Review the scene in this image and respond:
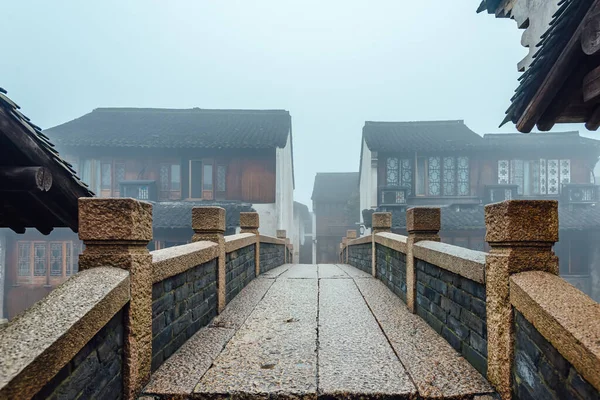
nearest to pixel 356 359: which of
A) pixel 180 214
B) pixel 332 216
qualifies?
pixel 180 214

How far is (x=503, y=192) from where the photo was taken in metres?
17.8

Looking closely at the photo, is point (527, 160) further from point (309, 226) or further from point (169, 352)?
point (309, 226)

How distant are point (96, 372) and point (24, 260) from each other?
50.1ft

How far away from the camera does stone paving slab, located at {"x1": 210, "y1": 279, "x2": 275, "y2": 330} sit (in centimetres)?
447

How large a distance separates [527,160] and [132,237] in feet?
69.4

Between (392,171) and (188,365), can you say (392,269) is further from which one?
(392,171)

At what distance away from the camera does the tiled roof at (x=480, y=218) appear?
15508 millimetres

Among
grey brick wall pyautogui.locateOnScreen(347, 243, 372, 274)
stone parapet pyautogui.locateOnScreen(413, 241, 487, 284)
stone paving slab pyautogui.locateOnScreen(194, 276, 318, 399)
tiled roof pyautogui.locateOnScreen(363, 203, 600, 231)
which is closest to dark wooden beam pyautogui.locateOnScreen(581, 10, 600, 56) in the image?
stone parapet pyautogui.locateOnScreen(413, 241, 487, 284)

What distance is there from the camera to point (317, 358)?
3.35 m

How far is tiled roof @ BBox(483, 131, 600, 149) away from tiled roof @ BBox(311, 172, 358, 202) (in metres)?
12.7

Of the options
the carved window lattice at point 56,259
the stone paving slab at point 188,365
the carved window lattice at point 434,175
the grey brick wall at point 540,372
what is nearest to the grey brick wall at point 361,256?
the stone paving slab at point 188,365

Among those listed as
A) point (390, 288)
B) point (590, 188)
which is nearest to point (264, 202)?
point (390, 288)

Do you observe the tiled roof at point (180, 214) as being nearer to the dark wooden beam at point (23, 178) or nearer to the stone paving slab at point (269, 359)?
the stone paving slab at point (269, 359)

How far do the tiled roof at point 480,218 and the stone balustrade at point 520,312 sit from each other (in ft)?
39.5
